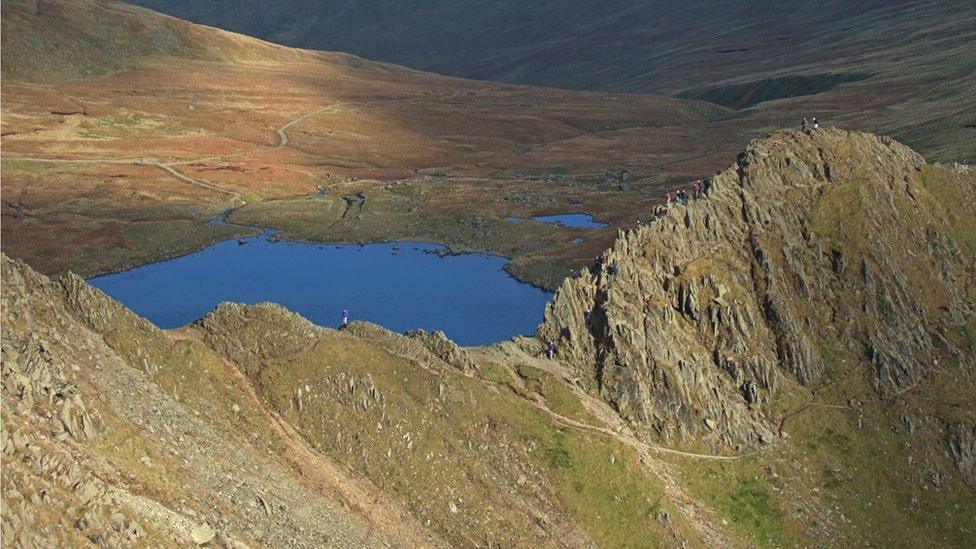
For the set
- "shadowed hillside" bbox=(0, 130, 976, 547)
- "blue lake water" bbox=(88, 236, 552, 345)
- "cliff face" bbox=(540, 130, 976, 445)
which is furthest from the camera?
"blue lake water" bbox=(88, 236, 552, 345)

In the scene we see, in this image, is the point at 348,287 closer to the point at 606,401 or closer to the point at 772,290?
the point at 772,290

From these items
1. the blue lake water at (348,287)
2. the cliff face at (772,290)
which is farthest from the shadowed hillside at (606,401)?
the blue lake water at (348,287)

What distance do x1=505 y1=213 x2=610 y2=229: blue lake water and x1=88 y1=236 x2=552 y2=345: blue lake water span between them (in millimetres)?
22413

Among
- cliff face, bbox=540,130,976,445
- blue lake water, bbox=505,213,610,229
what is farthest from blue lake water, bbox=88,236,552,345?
cliff face, bbox=540,130,976,445

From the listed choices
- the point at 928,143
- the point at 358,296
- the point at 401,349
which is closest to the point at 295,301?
the point at 358,296

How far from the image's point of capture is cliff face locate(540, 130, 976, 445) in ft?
256

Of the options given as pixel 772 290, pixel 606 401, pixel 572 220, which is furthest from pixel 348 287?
pixel 606 401

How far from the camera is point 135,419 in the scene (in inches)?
1984

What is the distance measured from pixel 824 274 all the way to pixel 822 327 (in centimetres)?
536

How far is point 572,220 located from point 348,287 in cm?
5639

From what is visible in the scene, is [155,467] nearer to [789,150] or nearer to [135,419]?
[135,419]

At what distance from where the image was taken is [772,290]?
87.1 meters

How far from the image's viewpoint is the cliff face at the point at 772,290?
7794 cm

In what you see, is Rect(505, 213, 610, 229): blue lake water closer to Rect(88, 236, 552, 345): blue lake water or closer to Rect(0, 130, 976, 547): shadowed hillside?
Rect(88, 236, 552, 345): blue lake water
